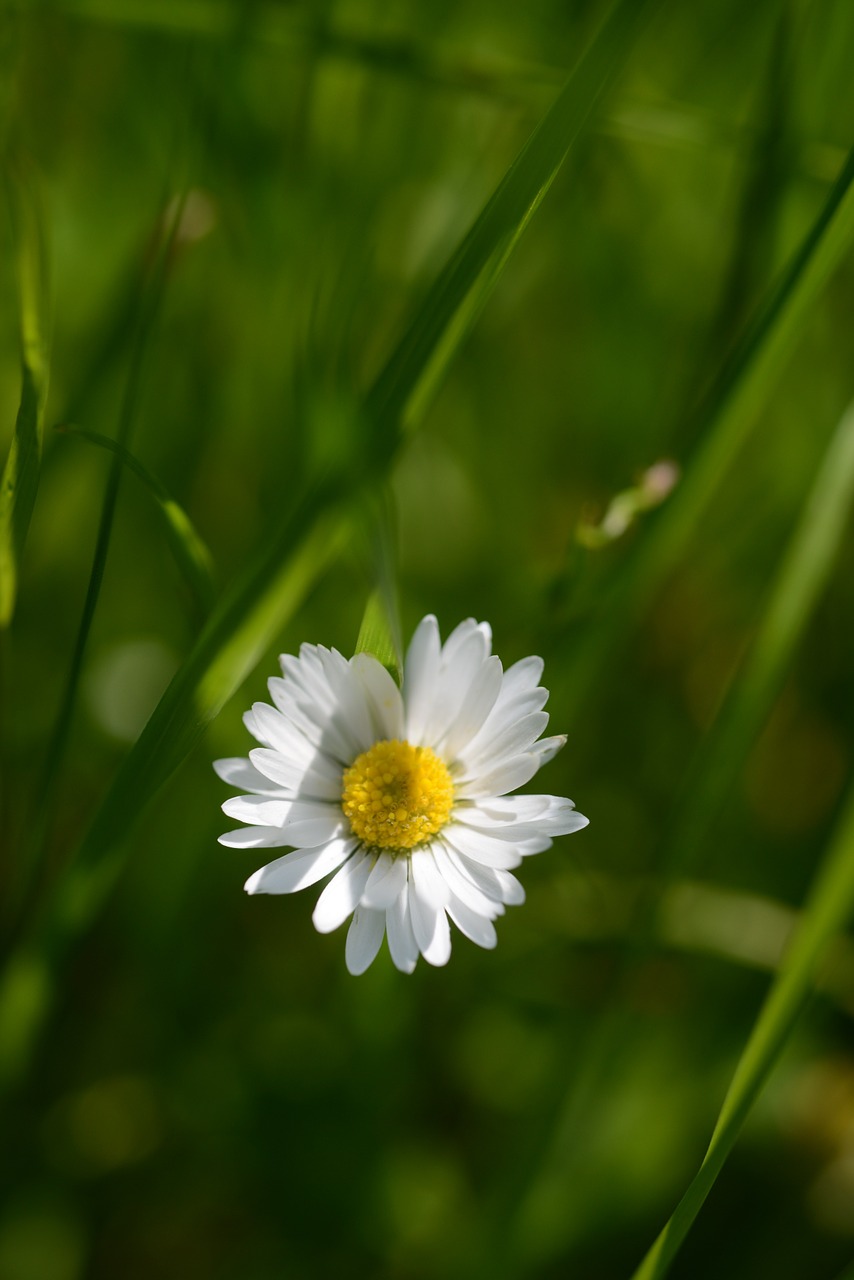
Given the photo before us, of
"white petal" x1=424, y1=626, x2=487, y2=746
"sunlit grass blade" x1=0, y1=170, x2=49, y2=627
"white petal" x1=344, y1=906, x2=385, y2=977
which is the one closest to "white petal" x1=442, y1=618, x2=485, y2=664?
"white petal" x1=424, y1=626, x2=487, y2=746

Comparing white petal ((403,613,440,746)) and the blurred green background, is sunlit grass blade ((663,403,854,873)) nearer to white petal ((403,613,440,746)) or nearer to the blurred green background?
the blurred green background

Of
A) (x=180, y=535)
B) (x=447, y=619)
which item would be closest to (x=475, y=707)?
(x=180, y=535)

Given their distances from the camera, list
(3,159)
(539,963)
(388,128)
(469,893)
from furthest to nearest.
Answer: (388,128), (539,963), (3,159), (469,893)

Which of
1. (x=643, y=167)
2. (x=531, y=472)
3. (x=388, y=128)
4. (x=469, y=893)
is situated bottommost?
(x=469, y=893)

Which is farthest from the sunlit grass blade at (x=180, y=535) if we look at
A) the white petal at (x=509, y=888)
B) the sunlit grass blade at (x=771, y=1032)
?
the sunlit grass blade at (x=771, y=1032)

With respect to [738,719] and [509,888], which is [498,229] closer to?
[509,888]

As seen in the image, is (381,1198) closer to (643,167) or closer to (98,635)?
(98,635)

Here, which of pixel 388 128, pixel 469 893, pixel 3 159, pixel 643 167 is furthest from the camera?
pixel 643 167

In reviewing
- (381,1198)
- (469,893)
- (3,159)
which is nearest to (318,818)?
(469,893)
